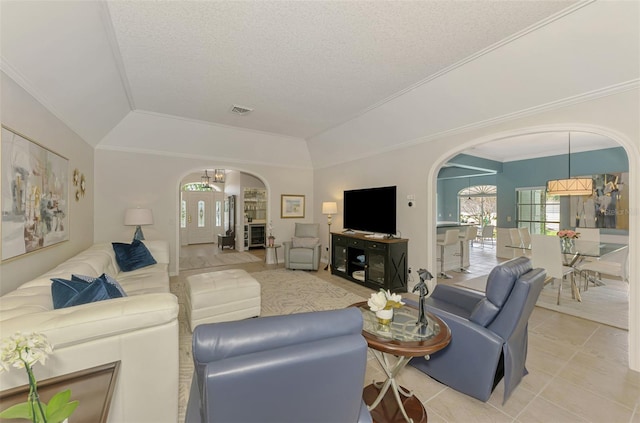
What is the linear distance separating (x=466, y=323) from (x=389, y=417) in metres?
0.86

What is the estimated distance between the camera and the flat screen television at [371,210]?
4.73 m

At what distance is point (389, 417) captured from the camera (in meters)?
1.74

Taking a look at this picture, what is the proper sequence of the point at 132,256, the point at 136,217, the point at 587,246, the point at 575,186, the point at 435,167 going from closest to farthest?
the point at 132,256, the point at 435,167, the point at 587,246, the point at 136,217, the point at 575,186

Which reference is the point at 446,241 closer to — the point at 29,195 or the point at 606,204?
the point at 606,204

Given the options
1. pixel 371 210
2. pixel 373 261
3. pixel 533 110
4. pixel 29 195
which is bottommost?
pixel 373 261

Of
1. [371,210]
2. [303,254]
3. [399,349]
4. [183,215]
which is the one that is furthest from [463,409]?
[183,215]

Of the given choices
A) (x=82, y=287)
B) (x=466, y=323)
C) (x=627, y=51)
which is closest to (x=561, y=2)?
(x=627, y=51)

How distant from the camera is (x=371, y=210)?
5.17m

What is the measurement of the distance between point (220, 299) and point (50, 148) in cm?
247

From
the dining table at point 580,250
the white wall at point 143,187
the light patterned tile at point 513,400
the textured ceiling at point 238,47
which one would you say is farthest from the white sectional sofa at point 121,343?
the dining table at point 580,250

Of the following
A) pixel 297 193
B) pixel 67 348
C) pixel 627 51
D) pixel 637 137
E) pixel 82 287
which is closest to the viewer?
pixel 67 348

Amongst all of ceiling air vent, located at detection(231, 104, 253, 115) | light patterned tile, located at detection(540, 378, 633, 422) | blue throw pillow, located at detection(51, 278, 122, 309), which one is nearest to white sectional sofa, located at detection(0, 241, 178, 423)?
blue throw pillow, located at detection(51, 278, 122, 309)

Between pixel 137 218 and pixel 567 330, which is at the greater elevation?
pixel 137 218

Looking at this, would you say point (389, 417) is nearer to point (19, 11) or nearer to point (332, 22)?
point (332, 22)
